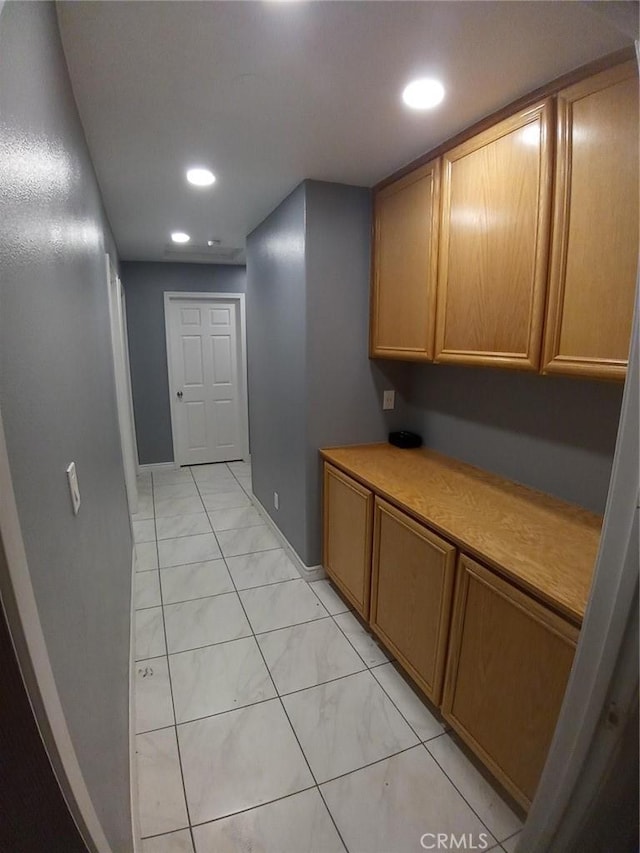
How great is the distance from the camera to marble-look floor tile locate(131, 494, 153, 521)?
12.1 ft

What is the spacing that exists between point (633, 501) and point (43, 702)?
100 centimetres

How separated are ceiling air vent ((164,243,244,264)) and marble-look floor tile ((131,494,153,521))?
2477mm

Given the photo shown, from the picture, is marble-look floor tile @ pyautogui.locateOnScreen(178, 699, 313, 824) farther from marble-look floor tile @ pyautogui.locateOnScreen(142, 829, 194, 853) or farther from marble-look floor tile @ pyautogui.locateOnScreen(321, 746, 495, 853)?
marble-look floor tile @ pyautogui.locateOnScreen(321, 746, 495, 853)

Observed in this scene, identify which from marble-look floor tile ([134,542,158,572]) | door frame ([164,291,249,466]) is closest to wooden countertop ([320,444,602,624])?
marble-look floor tile ([134,542,158,572])

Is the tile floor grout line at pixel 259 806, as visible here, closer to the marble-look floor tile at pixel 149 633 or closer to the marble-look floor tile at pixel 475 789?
the marble-look floor tile at pixel 475 789

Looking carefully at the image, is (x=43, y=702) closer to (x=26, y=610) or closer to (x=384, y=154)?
(x=26, y=610)

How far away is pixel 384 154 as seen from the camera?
201cm

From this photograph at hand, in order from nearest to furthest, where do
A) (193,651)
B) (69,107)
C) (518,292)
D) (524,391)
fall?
(69,107) → (518,292) → (524,391) → (193,651)

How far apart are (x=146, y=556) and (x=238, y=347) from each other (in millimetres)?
2866

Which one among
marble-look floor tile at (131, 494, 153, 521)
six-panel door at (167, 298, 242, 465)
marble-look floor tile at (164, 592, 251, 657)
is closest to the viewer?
marble-look floor tile at (164, 592, 251, 657)

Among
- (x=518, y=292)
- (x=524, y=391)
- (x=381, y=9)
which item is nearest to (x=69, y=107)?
(x=381, y=9)

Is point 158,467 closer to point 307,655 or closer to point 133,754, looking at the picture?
point 307,655

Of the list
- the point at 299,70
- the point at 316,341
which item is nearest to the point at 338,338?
the point at 316,341

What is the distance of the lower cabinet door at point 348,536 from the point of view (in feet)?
7.03
